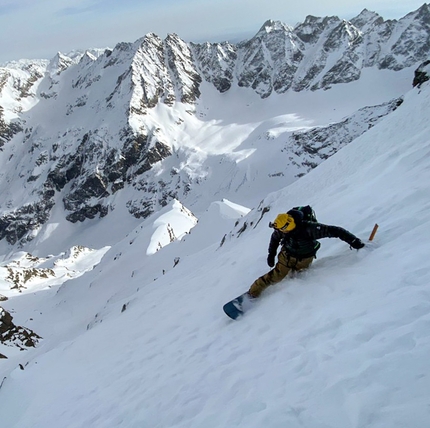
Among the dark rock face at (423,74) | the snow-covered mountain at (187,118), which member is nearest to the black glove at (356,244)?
the dark rock face at (423,74)

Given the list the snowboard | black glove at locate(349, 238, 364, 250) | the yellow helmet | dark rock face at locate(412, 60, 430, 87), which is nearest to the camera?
the yellow helmet

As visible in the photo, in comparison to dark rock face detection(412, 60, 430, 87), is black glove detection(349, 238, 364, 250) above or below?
below

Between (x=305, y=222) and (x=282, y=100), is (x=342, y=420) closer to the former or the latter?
(x=305, y=222)

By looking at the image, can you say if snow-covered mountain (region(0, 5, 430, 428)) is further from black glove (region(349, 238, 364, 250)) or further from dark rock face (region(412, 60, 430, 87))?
black glove (region(349, 238, 364, 250))

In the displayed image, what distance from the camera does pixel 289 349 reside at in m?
5.31

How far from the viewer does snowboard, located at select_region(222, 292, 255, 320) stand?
7.64 meters

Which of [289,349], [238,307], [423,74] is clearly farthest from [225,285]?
[423,74]

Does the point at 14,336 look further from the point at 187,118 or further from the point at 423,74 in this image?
the point at 187,118

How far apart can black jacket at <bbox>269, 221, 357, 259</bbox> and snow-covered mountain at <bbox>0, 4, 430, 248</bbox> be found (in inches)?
4282

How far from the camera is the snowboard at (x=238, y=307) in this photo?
7.64m

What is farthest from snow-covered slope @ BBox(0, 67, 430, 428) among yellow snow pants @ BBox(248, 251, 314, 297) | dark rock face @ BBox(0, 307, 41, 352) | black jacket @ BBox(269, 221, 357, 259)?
dark rock face @ BBox(0, 307, 41, 352)

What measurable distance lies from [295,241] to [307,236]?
265 mm

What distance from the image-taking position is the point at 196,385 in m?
5.95

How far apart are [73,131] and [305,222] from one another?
175570 millimetres
